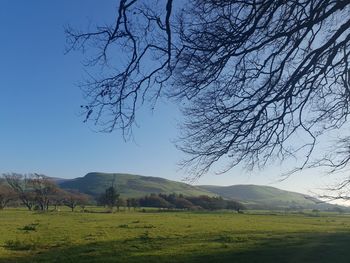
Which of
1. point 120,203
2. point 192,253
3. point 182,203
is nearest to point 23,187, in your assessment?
point 120,203

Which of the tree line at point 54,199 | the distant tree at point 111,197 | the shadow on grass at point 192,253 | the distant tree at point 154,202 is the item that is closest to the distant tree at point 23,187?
the tree line at point 54,199

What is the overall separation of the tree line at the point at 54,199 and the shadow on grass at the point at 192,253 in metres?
98.8

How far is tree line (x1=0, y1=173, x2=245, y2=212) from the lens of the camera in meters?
132

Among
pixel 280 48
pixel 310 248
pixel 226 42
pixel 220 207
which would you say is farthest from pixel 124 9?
pixel 220 207

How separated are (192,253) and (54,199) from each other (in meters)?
122

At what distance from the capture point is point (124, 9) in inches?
327

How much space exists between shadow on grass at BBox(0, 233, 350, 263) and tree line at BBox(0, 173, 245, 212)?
9879 cm

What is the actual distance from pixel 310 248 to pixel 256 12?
65.6 ft

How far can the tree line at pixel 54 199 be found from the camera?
5192 inches

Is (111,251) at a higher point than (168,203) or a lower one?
lower

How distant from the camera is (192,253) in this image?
2484cm

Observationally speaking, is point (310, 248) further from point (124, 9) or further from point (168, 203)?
point (168, 203)

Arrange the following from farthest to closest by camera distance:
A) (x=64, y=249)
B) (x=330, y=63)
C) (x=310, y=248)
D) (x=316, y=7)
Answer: (x=64, y=249) < (x=310, y=248) < (x=330, y=63) < (x=316, y=7)

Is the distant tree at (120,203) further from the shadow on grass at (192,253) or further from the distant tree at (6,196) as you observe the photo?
the shadow on grass at (192,253)
